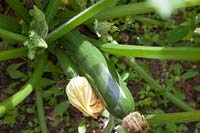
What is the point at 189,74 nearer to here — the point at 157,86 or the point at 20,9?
the point at 157,86

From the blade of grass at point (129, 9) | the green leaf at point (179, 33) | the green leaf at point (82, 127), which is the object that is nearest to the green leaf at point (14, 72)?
the green leaf at point (82, 127)

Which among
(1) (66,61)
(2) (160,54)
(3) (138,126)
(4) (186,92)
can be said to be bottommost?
Result: (4) (186,92)

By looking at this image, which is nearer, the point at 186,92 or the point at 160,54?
the point at 160,54

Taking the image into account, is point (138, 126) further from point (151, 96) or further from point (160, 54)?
point (151, 96)

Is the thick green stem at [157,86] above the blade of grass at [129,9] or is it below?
below

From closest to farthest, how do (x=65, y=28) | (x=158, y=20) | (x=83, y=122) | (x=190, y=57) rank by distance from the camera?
1. (x=190, y=57)
2. (x=65, y=28)
3. (x=83, y=122)
4. (x=158, y=20)

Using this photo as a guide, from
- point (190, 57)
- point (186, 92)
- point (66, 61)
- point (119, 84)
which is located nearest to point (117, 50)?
point (119, 84)

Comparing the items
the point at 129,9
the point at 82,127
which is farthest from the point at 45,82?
the point at 129,9

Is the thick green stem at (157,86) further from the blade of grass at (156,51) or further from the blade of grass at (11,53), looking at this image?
the blade of grass at (11,53)
